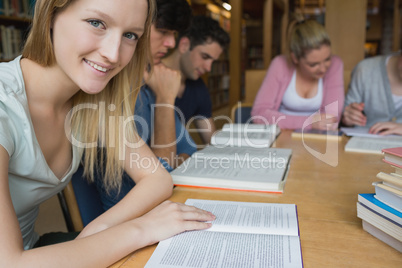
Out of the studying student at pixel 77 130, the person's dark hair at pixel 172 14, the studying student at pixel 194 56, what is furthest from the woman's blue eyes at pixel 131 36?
the studying student at pixel 194 56

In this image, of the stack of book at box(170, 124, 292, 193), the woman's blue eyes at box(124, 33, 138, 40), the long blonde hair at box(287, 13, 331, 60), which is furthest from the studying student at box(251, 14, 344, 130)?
the woman's blue eyes at box(124, 33, 138, 40)

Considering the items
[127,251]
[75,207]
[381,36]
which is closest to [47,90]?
[75,207]

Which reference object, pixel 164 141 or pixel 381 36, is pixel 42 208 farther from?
pixel 381 36

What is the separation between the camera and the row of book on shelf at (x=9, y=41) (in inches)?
109

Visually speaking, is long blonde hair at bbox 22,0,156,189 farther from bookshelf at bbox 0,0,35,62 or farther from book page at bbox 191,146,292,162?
bookshelf at bbox 0,0,35,62

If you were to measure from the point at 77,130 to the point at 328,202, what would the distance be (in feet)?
2.39

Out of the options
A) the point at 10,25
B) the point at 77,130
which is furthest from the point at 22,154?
the point at 10,25

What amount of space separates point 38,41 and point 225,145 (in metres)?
0.83

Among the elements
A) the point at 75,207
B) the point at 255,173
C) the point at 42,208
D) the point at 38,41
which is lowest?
the point at 42,208

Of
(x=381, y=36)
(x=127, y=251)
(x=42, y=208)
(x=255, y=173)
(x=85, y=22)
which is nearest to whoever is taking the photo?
(x=127, y=251)

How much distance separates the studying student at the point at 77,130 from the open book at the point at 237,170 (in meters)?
0.11

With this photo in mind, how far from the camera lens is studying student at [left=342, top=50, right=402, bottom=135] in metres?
1.97

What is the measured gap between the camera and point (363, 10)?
129 inches

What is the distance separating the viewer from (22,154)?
753 millimetres
